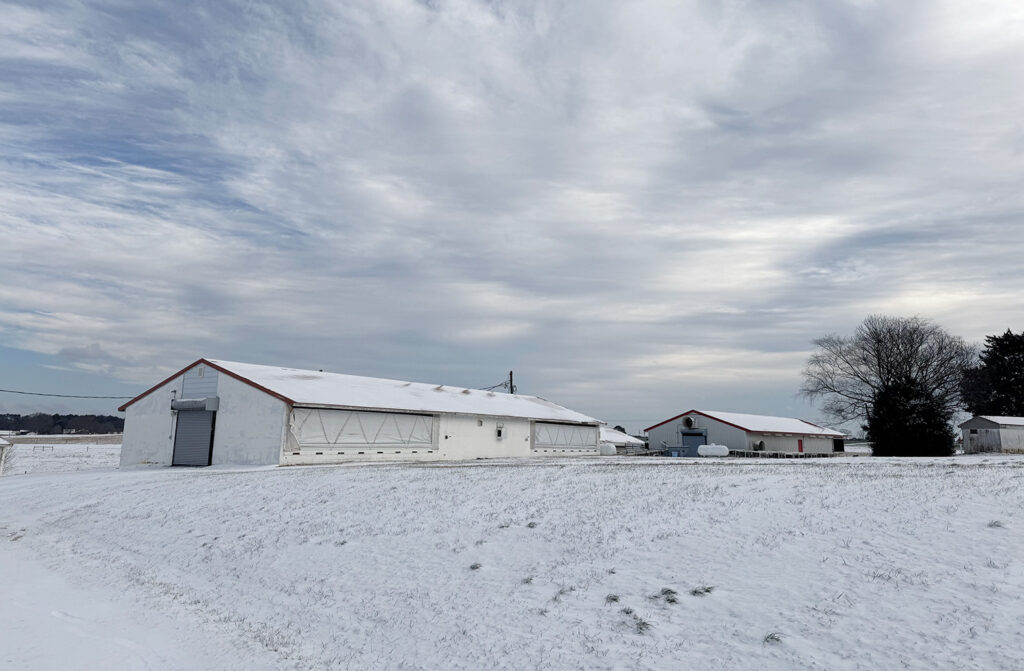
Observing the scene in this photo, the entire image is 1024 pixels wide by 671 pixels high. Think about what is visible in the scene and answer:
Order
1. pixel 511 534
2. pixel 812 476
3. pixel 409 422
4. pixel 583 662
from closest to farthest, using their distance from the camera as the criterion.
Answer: pixel 583 662
pixel 511 534
pixel 812 476
pixel 409 422

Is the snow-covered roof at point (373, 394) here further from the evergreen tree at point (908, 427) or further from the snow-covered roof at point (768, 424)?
the evergreen tree at point (908, 427)

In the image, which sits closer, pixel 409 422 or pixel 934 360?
pixel 409 422

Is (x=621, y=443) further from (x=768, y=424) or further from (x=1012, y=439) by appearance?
(x=1012, y=439)

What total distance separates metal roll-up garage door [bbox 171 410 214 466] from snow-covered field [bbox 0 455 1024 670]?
1941cm

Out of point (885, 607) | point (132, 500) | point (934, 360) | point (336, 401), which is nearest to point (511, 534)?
point (885, 607)

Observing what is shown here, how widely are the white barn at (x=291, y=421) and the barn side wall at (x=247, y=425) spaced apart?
0.18ft

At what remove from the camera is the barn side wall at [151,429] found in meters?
41.1

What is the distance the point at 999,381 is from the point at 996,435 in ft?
93.3

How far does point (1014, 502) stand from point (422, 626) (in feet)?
37.0

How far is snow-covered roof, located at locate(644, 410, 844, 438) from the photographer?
60750mm

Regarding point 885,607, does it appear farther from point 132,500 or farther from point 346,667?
point 132,500

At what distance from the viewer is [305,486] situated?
2362 cm

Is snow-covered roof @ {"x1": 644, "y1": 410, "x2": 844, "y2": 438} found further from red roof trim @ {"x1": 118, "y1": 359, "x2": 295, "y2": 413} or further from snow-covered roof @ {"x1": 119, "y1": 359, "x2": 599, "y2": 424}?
red roof trim @ {"x1": 118, "y1": 359, "x2": 295, "y2": 413}

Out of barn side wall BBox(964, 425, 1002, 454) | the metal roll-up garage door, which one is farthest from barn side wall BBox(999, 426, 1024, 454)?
the metal roll-up garage door
